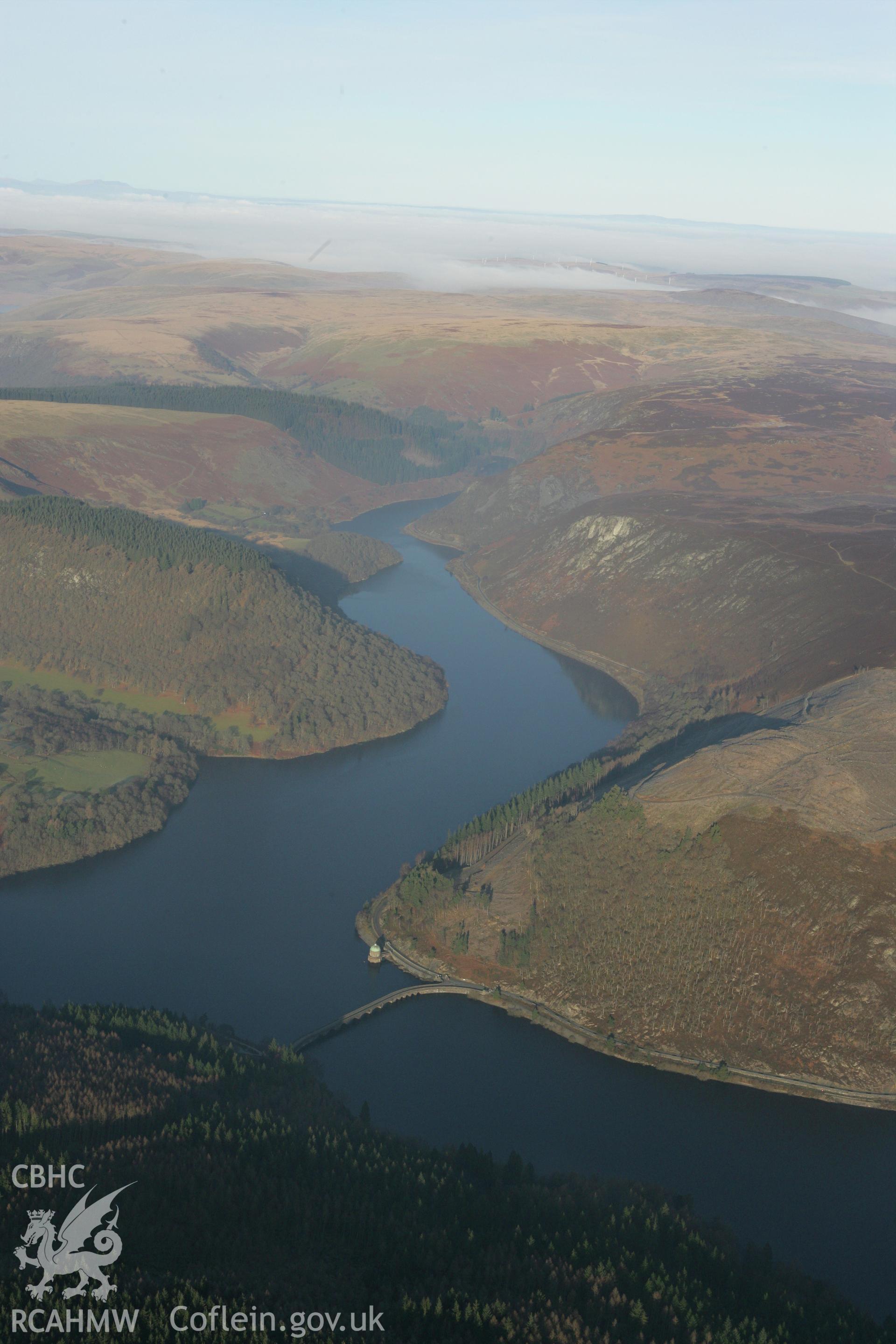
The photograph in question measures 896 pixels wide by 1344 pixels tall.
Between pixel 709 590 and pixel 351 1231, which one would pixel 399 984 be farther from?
pixel 709 590

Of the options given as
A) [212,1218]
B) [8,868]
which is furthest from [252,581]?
[212,1218]

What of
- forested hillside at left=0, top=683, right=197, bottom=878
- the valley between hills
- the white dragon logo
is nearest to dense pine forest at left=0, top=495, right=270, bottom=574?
the valley between hills

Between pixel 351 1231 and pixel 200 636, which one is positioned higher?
pixel 200 636

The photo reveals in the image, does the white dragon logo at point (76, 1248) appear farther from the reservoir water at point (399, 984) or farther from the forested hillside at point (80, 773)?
the forested hillside at point (80, 773)

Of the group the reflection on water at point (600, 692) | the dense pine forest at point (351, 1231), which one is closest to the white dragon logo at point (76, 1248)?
the dense pine forest at point (351, 1231)

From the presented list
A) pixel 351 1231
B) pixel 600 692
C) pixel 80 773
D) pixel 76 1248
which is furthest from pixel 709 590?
pixel 76 1248

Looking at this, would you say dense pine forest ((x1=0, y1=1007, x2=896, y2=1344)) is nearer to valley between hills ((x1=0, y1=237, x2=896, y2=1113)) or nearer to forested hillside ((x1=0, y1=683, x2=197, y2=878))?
valley between hills ((x1=0, y1=237, x2=896, y2=1113))

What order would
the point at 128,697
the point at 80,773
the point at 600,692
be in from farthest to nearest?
the point at 600,692, the point at 128,697, the point at 80,773
